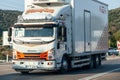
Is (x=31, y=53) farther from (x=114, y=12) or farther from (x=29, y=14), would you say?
(x=114, y=12)

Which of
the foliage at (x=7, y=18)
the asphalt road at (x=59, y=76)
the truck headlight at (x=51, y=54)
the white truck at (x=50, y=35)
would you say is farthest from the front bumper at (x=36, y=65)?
the foliage at (x=7, y=18)

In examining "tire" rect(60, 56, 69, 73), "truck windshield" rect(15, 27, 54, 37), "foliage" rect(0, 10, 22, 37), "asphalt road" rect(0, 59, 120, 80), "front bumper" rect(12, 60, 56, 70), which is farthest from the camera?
"foliage" rect(0, 10, 22, 37)

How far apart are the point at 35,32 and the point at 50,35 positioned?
83 cm

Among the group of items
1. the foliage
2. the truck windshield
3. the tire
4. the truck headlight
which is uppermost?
the foliage

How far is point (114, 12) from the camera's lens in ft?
449

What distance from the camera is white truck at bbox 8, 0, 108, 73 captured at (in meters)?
21.7

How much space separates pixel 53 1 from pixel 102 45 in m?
8.92

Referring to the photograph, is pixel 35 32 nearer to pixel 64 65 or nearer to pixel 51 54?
pixel 51 54

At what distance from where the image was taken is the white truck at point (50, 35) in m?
21.7

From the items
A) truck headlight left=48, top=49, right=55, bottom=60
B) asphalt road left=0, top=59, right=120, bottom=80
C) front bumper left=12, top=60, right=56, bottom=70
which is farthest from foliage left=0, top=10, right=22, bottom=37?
truck headlight left=48, top=49, right=55, bottom=60

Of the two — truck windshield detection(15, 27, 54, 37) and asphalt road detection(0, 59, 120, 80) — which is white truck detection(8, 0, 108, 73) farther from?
asphalt road detection(0, 59, 120, 80)

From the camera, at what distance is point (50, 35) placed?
857 inches

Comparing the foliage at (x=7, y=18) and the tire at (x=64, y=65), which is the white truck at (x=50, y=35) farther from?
the foliage at (x=7, y=18)

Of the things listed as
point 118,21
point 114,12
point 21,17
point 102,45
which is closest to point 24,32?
point 21,17
